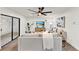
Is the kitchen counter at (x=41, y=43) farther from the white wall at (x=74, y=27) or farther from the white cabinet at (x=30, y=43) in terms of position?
the white wall at (x=74, y=27)

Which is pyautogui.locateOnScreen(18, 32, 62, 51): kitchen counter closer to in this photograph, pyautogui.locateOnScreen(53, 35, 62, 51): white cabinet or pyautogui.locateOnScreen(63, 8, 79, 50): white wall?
pyautogui.locateOnScreen(53, 35, 62, 51): white cabinet

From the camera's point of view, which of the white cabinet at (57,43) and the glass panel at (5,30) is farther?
the glass panel at (5,30)

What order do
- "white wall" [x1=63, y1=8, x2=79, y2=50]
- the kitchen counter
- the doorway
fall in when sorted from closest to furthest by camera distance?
1. the kitchen counter
2. "white wall" [x1=63, y1=8, x2=79, y2=50]
3. the doorway

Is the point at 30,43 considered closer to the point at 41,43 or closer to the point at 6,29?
the point at 41,43

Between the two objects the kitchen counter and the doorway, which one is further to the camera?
the doorway

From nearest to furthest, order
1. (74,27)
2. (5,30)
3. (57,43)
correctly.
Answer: (57,43), (74,27), (5,30)

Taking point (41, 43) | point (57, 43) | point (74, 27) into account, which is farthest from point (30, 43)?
point (74, 27)

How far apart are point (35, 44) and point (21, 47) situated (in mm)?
602

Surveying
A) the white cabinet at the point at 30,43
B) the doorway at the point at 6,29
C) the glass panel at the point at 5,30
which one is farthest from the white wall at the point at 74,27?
the glass panel at the point at 5,30

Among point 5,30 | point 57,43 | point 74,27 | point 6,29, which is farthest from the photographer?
point 6,29

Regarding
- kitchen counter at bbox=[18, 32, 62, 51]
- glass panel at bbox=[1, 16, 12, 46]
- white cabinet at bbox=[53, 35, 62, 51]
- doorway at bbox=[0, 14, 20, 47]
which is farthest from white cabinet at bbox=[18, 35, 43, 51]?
glass panel at bbox=[1, 16, 12, 46]

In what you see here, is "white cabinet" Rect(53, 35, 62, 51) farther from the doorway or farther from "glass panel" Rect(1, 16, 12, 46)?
"glass panel" Rect(1, 16, 12, 46)

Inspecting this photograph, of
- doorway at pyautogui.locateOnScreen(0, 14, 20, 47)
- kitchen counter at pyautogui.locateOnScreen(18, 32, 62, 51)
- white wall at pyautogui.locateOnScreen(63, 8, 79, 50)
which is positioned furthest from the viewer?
doorway at pyautogui.locateOnScreen(0, 14, 20, 47)

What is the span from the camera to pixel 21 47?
13.6ft
